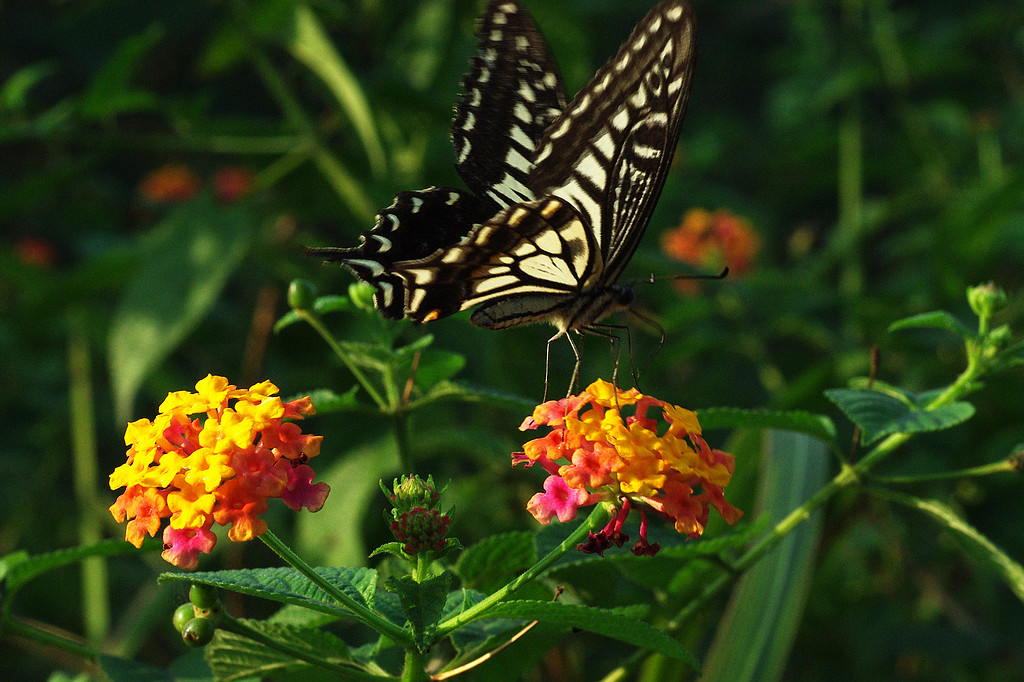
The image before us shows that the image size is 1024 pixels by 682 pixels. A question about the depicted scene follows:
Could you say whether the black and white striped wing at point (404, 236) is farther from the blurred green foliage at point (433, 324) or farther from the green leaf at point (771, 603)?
the green leaf at point (771, 603)

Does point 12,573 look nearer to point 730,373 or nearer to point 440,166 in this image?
point 440,166

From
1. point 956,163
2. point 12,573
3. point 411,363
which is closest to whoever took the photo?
point 12,573

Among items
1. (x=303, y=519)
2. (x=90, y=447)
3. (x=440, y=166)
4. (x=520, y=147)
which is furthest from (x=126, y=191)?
(x=520, y=147)

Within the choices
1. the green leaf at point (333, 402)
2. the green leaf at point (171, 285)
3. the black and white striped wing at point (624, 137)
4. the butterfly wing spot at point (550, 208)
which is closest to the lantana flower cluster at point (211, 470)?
the green leaf at point (333, 402)

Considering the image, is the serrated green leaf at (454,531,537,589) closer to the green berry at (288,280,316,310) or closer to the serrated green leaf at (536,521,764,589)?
the serrated green leaf at (536,521,764,589)

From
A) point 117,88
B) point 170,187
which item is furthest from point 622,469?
point 170,187

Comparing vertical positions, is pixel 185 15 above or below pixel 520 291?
above
